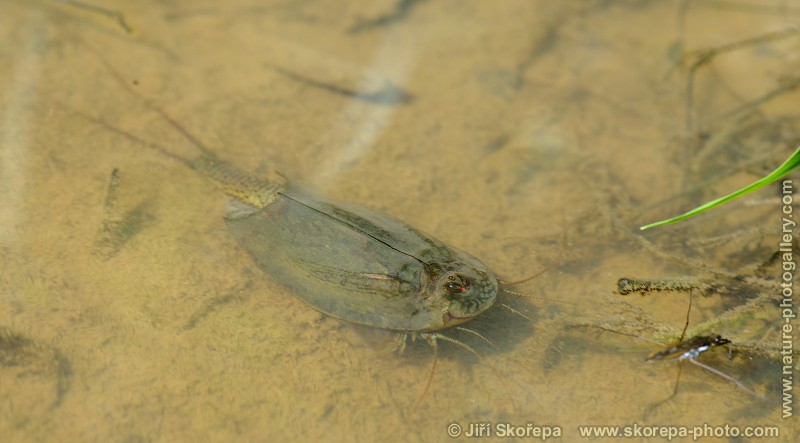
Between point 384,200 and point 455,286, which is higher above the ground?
point 455,286

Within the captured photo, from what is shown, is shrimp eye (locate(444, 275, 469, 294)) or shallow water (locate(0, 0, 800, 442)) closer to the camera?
shallow water (locate(0, 0, 800, 442))

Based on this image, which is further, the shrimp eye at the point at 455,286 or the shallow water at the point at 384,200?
the shrimp eye at the point at 455,286

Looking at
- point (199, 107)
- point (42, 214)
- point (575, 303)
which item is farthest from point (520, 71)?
point (42, 214)

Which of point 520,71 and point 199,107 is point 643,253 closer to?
point 520,71

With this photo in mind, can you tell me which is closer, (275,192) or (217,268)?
(217,268)

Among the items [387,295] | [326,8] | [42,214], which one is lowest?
[42,214]

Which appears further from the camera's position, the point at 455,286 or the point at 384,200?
the point at 384,200

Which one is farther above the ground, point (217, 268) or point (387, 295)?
point (387, 295)

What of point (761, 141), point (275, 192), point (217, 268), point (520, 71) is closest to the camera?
point (217, 268)
